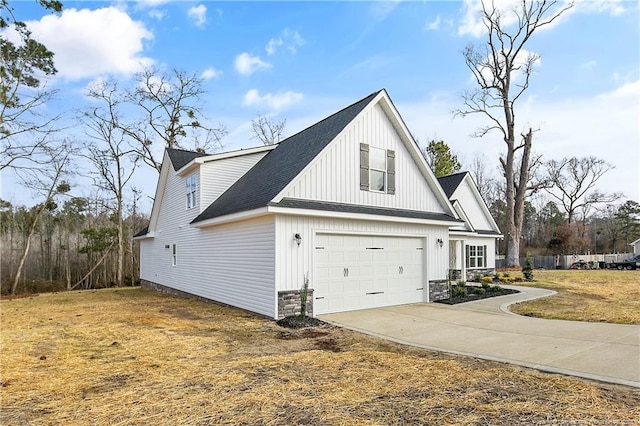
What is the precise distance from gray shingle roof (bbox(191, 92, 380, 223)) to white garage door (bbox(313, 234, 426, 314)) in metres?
1.89

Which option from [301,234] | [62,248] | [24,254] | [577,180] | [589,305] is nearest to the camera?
[301,234]

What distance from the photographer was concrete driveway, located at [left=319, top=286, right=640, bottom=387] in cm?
538

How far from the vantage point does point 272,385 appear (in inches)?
186

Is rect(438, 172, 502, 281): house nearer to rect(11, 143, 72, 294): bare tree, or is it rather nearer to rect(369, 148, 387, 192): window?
rect(369, 148, 387, 192): window

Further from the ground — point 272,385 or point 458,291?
→ point 272,385

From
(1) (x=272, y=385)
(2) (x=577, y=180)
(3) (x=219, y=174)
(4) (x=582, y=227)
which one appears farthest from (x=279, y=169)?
(2) (x=577, y=180)

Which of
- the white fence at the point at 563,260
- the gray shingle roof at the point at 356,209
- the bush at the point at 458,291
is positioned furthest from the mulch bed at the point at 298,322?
the white fence at the point at 563,260

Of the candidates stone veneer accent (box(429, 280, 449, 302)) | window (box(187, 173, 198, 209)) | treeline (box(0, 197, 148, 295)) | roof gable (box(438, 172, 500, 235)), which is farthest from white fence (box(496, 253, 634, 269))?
treeline (box(0, 197, 148, 295))

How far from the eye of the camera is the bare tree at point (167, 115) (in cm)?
2725

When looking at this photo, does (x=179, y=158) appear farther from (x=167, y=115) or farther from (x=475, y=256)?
(x=475, y=256)

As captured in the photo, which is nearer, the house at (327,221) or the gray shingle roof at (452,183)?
the house at (327,221)

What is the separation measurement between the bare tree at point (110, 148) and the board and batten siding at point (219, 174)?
14.2 meters

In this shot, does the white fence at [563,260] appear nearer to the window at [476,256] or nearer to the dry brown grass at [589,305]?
the window at [476,256]

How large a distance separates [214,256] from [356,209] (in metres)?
5.25
